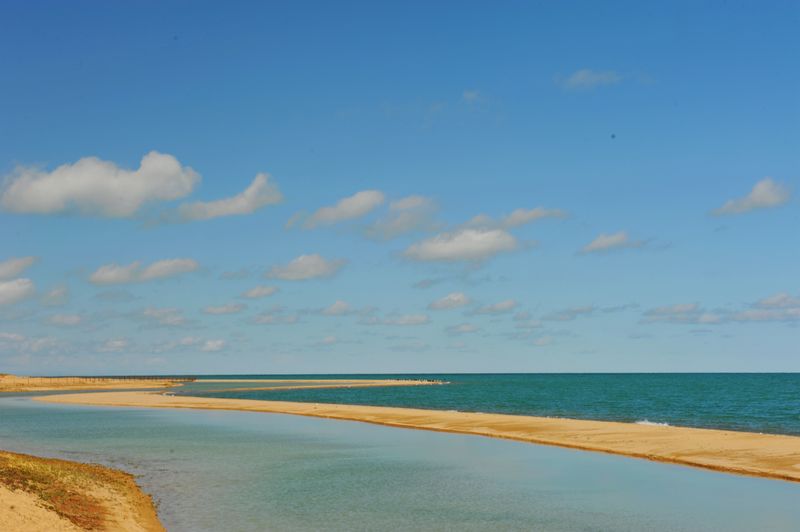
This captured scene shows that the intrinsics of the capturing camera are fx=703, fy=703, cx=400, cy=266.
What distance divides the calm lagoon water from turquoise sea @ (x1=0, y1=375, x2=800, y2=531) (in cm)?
7

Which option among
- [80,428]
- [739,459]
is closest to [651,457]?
[739,459]

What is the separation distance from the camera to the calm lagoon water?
2552cm

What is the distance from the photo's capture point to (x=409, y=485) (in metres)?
33.4

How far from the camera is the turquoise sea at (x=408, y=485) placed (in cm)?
2550

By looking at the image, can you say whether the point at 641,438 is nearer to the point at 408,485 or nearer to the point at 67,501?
the point at 408,485

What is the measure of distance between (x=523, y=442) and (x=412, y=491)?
70.6ft

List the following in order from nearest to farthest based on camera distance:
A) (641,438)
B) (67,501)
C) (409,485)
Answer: (67,501) → (409,485) → (641,438)

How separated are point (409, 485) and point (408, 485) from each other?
0.05 metres

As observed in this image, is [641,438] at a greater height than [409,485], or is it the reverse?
[641,438]

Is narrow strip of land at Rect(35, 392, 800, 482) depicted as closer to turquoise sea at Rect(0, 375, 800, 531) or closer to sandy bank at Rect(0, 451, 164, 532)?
turquoise sea at Rect(0, 375, 800, 531)

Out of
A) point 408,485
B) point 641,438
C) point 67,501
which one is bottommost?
point 408,485

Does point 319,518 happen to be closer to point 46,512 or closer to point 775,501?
point 46,512

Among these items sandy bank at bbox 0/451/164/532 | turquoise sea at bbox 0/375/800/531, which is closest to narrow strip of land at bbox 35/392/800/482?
turquoise sea at bbox 0/375/800/531

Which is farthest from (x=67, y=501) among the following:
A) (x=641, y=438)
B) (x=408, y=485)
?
(x=641, y=438)
